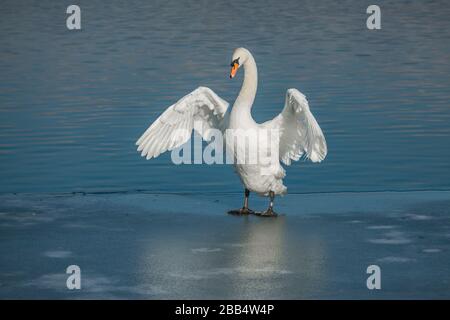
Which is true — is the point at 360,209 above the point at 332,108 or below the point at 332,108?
below

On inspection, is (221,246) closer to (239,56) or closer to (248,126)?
(248,126)

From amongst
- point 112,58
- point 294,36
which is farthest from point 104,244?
point 294,36

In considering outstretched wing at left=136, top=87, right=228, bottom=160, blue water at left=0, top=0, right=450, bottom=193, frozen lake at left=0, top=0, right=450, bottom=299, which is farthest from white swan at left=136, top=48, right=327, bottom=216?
blue water at left=0, top=0, right=450, bottom=193

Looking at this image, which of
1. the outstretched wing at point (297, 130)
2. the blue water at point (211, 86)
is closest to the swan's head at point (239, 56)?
the outstretched wing at point (297, 130)

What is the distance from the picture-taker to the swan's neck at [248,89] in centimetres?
1043

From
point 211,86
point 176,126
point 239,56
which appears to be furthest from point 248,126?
point 211,86

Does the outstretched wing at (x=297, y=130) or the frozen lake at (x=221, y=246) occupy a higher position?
the outstretched wing at (x=297, y=130)

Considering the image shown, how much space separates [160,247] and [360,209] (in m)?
2.45

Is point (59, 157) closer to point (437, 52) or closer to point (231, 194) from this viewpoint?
point (231, 194)

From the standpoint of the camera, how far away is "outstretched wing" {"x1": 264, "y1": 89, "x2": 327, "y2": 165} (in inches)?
397

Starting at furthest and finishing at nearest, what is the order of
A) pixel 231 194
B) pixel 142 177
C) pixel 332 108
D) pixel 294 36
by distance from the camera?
pixel 294 36 → pixel 332 108 → pixel 142 177 → pixel 231 194

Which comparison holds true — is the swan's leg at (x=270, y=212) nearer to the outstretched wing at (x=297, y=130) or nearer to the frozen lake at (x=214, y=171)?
the frozen lake at (x=214, y=171)

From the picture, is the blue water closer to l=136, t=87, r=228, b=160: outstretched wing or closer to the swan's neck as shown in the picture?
l=136, t=87, r=228, b=160: outstretched wing

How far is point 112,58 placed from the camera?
2367 centimetres
